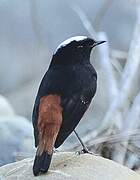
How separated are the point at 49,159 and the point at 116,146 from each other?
1.36 metres

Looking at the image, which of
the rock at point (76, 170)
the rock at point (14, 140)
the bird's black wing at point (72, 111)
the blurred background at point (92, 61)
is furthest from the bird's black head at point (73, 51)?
the rock at point (14, 140)

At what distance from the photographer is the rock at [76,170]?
4430 millimetres

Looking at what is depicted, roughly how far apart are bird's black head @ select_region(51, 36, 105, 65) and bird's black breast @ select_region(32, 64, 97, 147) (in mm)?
45

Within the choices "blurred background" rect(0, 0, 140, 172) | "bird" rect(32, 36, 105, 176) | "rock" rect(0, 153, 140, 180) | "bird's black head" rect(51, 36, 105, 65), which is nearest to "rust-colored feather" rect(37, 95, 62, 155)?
"bird" rect(32, 36, 105, 176)

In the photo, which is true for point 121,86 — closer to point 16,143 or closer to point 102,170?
point 16,143

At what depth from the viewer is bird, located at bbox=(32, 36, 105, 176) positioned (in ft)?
14.5

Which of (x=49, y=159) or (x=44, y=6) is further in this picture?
(x=44, y=6)

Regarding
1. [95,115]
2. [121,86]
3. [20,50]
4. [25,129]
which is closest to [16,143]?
[25,129]

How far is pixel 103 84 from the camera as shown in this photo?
25.6 ft

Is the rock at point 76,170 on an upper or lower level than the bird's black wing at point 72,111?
lower

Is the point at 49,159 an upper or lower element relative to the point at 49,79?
lower

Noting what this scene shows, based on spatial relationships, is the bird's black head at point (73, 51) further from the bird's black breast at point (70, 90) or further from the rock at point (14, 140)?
the rock at point (14, 140)

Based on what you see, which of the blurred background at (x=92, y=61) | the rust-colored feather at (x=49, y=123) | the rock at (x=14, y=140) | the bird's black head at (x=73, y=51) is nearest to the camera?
the rust-colored feather at (x=49, y=123)

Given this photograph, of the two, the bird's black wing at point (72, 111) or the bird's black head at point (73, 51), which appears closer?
the bird's black wing at point (72, 111)
